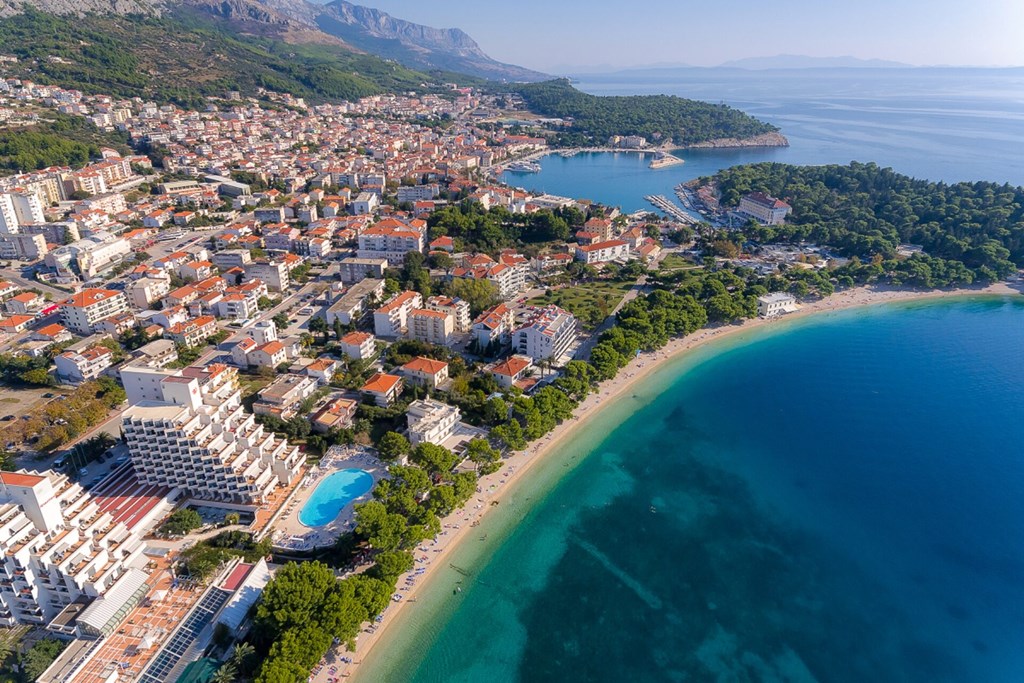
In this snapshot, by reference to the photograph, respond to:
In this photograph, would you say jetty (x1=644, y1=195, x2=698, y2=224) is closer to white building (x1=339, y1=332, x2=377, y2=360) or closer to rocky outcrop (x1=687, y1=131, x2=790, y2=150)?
white building (x1=339, y1=332, x2=377, y2=360)

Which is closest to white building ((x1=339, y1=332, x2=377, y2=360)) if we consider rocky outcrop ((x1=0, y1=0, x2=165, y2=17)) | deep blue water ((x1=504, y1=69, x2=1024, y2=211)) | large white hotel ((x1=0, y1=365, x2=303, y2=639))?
large white hotel ((x1=0, y1=365, x2=303, y2=639))

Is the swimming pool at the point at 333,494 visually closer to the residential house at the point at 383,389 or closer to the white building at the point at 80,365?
the residential house at the point at 383,389

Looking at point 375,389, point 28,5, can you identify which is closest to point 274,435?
point 375,389

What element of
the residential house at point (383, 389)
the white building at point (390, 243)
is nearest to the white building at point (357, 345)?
the residential house at point (383, 389)

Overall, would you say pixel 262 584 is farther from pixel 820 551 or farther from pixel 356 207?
pixel 356 207

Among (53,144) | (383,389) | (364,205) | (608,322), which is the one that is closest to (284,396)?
(383,389)

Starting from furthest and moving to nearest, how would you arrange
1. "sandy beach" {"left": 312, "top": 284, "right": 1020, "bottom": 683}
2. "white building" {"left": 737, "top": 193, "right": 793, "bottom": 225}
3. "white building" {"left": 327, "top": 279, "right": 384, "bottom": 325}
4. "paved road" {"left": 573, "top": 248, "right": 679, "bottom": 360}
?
"white building" {"left": 737, "top": 193, "right": 793, "bottom": 225}, "white building" {"left": 327, "top": 279, "right": 384, "bottom": 325}, "paved road" {"left": 573, "top": 248, "right": 679, "bottom": 360}, "sandy beach" {"left": 312, "top": 284, "right": 1020, "bottom": 683}

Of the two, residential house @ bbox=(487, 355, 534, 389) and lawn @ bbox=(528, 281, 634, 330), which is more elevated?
residential house @ bbox=(487, 355, 534, 389)
